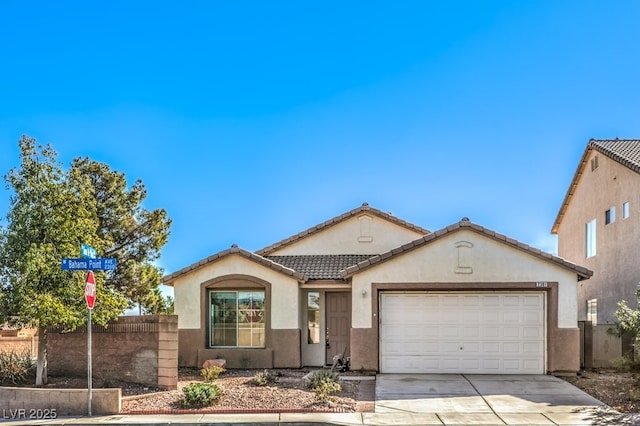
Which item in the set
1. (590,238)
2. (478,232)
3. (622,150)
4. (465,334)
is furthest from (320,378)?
(622,150)

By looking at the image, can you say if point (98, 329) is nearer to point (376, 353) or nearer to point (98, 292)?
point (98, 292)

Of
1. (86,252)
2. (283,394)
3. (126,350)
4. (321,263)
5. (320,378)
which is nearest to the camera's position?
(86,252)

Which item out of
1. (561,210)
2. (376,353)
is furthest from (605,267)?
(376,353)

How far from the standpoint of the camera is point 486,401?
13984mm

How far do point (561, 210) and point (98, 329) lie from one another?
21023mm

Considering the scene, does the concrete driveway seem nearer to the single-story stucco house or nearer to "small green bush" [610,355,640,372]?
the single-story stucco house

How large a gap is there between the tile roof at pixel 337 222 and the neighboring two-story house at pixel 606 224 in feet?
21.4

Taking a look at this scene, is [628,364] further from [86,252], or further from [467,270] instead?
[86,252]

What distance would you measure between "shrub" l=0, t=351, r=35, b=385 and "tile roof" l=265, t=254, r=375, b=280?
807 cm

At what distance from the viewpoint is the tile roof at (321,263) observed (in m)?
19.9

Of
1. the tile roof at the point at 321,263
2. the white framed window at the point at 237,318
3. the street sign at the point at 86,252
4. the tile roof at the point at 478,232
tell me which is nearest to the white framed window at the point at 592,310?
the tile roof at the point at 478,232

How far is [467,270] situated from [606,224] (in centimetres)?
831

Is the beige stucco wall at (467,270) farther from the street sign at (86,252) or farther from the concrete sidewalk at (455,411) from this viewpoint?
the street sign at (86,252)

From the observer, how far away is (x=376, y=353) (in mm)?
17781
